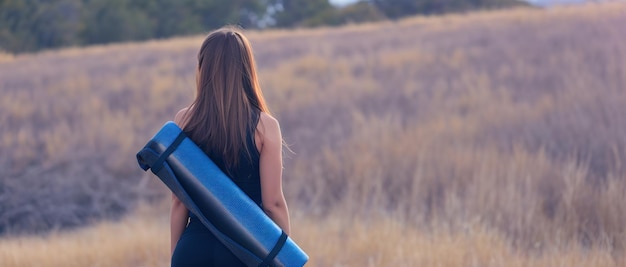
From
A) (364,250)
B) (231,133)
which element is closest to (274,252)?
(231,133)

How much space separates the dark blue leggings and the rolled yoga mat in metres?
0.07

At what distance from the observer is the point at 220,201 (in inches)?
105

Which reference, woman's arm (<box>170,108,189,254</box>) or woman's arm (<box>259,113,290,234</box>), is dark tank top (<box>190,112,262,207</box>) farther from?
woman's arm (<box>170,108,189,254</box>)

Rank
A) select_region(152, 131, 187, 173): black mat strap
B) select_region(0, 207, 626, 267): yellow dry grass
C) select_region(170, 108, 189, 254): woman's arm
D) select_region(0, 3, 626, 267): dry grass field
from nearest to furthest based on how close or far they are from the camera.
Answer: select_region(152, 131, 187, 173): black mat strap, select_region(170, 108, 189, 254): woman's arm, select_region(0, 207, 626, 267): yellow dry grass, select_region(0, 3, 626, 267): dry grass field

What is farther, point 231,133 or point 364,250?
point 364,250

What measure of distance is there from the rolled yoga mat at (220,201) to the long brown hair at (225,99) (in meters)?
0.10

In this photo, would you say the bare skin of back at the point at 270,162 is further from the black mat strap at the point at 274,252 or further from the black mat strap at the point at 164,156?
the black mat strap at the point at 164,156

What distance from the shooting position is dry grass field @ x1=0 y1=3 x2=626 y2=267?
5711 millimetres

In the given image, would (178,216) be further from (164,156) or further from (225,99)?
(225,99)

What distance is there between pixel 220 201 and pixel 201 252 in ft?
0.73

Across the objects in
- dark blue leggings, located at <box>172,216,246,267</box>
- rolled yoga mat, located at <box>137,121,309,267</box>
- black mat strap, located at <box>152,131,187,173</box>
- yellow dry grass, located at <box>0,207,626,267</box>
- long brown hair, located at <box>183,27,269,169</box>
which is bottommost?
yellow dry grass, located at <box>0,207,626,267</box>

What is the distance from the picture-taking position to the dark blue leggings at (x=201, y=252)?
8.90 ft

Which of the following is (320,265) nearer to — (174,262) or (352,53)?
(174,262)

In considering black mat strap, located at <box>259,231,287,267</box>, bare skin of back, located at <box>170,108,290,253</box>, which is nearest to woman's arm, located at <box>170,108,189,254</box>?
bare skin of back, located at <box>170,108,290,253</box>
